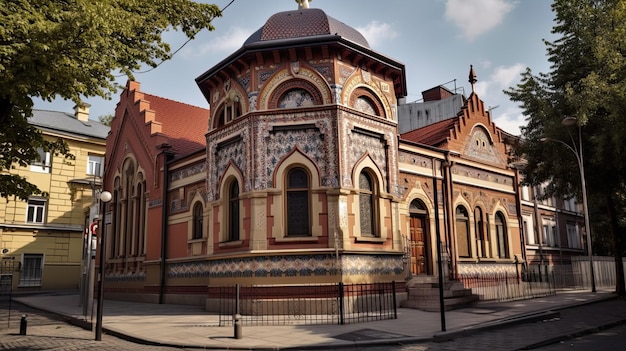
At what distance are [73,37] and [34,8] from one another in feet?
4.82

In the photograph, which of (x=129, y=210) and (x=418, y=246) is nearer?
(x=418, y=246)

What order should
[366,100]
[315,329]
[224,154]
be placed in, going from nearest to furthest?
1. [315,329]
2. [366,100]
3. [224,154]

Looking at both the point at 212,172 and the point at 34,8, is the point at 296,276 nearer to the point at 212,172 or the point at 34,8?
the point at 212,172

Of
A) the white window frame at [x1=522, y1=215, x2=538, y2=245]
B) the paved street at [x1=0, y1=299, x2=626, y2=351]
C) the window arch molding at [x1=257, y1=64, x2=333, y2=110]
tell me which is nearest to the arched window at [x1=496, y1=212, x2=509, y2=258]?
the white window frame at [x1=522, y1=215, x2=538, y2=245]

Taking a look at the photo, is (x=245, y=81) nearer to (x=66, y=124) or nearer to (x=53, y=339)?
(x=53, y=339)

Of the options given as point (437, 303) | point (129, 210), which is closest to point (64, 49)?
point (437, 303)

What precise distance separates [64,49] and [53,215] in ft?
92.4

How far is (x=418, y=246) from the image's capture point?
1897cm

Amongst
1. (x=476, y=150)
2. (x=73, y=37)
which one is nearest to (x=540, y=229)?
(x=476, y=150)

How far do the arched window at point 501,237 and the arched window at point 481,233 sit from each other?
4.45 ft

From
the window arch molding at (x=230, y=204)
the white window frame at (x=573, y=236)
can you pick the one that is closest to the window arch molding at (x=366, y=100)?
the window arch molding at (x=230, y=204)

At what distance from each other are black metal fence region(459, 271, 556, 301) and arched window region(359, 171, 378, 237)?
15.9 feet

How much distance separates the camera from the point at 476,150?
74.6 feet

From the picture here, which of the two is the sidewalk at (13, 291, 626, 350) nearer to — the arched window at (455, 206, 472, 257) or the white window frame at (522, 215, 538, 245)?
the arched window at (455, 206, 472, 257)
